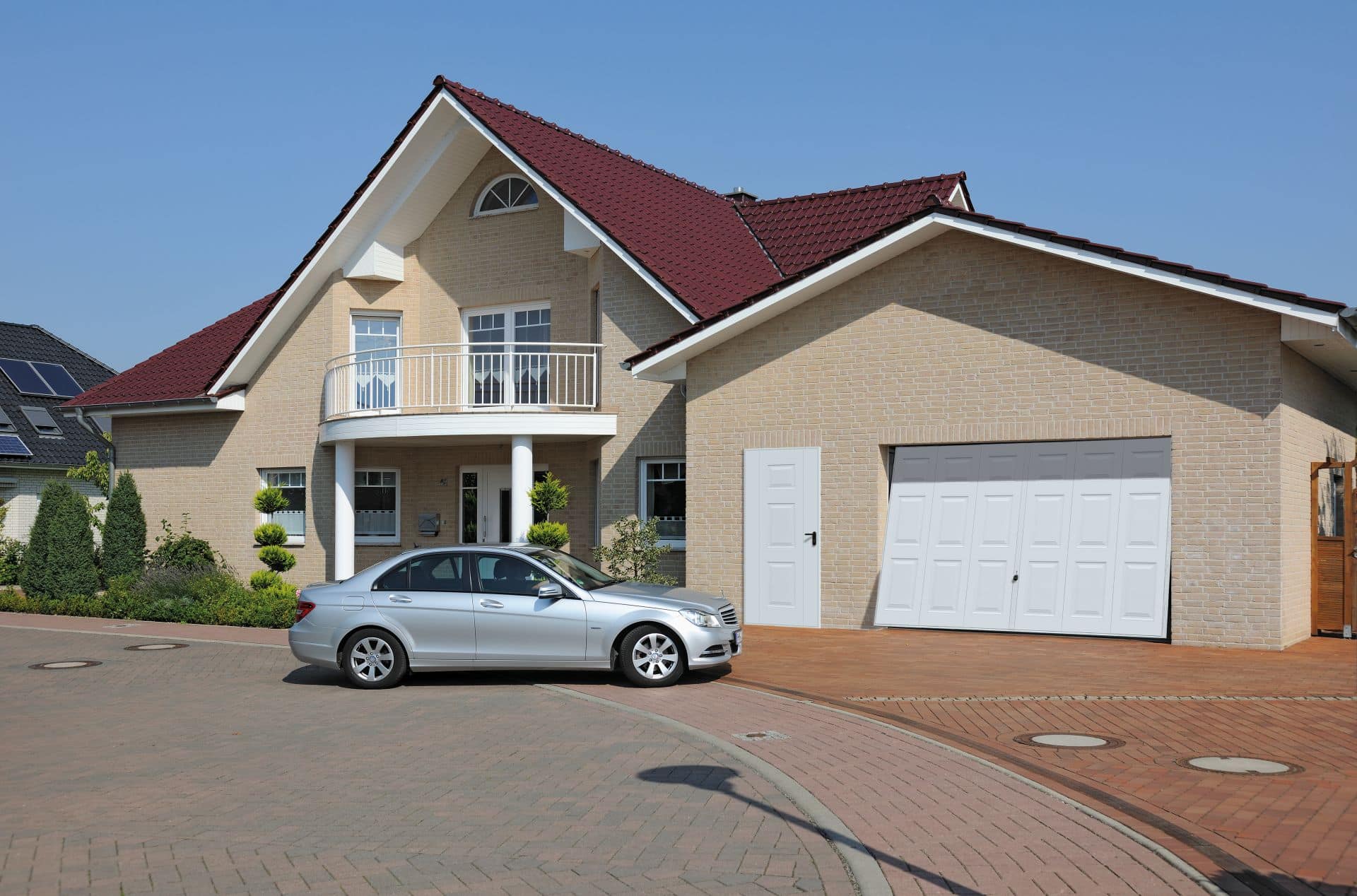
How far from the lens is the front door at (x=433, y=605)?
12672mm

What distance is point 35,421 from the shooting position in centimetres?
3594

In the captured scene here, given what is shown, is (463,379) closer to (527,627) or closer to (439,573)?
(439,573)

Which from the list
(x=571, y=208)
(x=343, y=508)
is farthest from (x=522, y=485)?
(x=571, y=208)

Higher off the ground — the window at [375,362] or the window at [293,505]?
the window at [375,362]

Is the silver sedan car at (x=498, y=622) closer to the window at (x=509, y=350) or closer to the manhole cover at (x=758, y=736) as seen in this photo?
the manhole cover at (x=758, y=736)

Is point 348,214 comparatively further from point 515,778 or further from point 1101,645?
point 515,778

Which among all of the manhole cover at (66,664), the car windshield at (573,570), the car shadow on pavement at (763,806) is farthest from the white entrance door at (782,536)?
the car shadow on pavement at (763,806)

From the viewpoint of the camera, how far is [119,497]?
25094 mm

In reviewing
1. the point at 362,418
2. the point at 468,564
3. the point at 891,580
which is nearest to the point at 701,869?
the point at 468,564

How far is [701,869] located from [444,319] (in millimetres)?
18922

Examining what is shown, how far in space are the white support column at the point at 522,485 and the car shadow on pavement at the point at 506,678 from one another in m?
6.58

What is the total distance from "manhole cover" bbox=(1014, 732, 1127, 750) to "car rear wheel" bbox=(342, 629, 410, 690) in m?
6.18

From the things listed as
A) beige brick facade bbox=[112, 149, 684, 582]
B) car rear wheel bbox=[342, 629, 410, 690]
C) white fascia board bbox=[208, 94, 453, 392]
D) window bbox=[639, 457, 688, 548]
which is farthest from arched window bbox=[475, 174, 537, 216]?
car rear wheel bbox=[342, 629, 410, 690]

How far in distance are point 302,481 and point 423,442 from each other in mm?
3819
